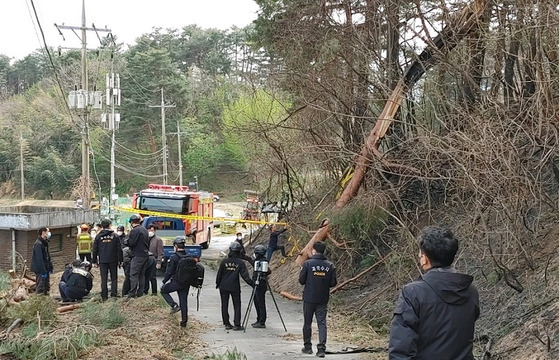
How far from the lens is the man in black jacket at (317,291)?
995 centimetres

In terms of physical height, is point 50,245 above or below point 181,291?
below

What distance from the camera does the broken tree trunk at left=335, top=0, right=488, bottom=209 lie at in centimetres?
1322

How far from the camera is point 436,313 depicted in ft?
13.3

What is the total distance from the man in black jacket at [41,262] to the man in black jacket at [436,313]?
1248 centimetres

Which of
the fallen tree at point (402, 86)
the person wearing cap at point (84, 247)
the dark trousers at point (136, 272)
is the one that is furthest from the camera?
the person wearing cap at point (84, 247)

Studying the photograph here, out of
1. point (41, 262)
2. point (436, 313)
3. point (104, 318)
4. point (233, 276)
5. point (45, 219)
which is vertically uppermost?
point (436, 313)

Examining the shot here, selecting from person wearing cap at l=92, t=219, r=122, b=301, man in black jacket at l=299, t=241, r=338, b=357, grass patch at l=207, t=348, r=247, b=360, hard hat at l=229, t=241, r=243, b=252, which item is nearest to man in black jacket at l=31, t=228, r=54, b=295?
person wearing cap at l=92, t=219, r=122, b=301

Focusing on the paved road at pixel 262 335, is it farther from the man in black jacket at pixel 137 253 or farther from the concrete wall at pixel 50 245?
the concrete wall at pixel 50 245

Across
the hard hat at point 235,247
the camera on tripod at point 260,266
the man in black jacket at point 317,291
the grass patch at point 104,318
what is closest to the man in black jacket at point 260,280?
the camera on tripod at point 260,266

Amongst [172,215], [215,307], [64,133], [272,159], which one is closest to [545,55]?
[215,307]

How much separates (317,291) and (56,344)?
3.91 meters

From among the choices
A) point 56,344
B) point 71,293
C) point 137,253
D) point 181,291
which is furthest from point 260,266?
point 71,293

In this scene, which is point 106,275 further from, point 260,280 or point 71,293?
point 260,280

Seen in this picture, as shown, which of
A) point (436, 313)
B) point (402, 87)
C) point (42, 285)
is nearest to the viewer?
point (436, 313)
